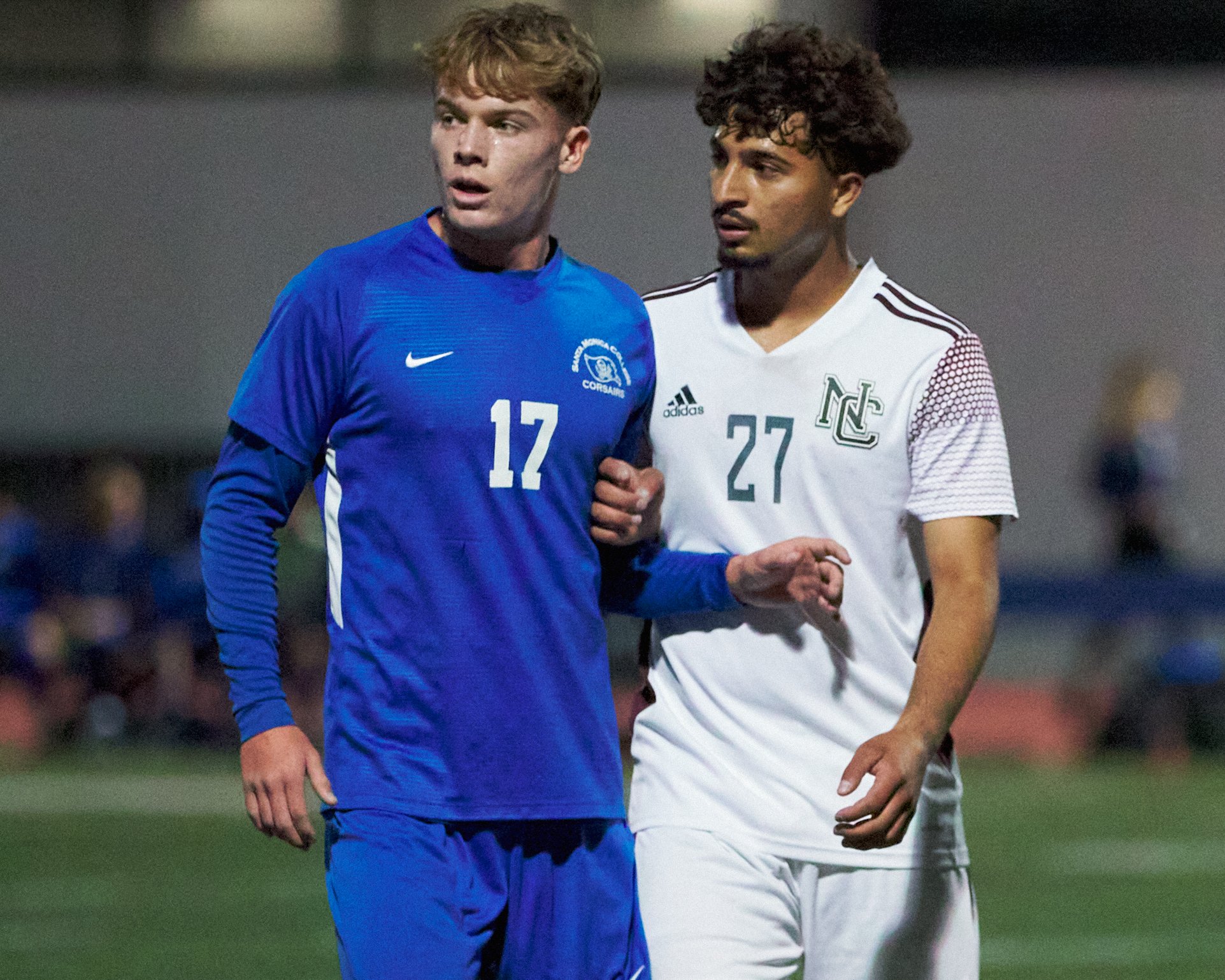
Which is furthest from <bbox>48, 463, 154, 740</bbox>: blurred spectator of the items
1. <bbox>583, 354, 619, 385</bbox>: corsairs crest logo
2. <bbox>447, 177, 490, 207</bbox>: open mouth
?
<bbox>447, 177, 490, 207</bbox>: open mouth

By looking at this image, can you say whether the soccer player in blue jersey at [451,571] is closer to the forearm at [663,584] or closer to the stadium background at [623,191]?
the forearm at [663,584]

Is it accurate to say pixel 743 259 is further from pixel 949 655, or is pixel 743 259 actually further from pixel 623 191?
pixel 623 191

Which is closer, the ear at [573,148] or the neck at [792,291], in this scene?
the ear at [573,148]

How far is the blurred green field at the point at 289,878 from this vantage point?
712 centimetres

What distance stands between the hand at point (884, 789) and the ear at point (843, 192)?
98cm

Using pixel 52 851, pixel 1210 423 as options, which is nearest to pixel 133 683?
pixel 52 851

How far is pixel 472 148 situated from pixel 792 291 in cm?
73

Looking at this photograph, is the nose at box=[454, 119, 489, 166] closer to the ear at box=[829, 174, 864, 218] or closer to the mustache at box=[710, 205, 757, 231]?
the mustache at box=[710, 205, 757, 231]

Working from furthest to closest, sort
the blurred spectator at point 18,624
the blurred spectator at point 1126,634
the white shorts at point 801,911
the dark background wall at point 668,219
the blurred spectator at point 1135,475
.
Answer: the dark background wall at point 668,219 < the blurred spectator at point 1135,475 < the blurred spectator at point 18,624 < the blurred spectator at point 1126,634 < the white shorts at point 801,911

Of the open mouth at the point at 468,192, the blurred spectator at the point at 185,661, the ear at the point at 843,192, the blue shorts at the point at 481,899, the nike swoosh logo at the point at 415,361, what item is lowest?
the blurred spectator at the point at 185,661

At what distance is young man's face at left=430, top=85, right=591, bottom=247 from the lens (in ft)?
10.7

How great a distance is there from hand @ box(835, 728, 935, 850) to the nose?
3.56ft

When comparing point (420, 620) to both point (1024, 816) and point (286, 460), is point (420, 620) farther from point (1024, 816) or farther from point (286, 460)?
point (1024, 816)

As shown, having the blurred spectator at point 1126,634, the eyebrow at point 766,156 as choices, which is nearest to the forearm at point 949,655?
the eyebrow at point 766,156
